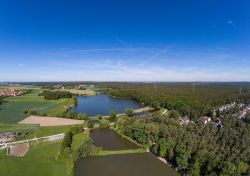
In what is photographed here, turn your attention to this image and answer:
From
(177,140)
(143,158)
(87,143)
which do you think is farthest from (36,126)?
(177,140)

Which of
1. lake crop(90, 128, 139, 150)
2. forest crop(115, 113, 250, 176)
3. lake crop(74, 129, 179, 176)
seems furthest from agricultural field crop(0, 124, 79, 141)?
forest crop(115, 113, 250, 176)

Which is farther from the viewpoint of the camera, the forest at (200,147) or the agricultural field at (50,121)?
the agricultural field at (50,121)

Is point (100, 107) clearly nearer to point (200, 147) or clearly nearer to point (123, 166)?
point (123, 166)

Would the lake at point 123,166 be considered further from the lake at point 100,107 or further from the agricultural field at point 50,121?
the lake at point 100,107

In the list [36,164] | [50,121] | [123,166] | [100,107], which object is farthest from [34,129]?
[100,107]

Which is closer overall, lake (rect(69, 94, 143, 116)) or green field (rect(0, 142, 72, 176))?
green field (rect(0, 142, 72, 176))

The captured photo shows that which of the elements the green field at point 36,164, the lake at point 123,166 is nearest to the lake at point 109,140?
the lake at point 123,166

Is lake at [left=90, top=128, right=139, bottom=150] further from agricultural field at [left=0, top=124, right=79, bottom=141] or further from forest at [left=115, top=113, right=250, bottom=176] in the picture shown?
agricultural field at [left=0, top=124, right=79, bottom=141]
